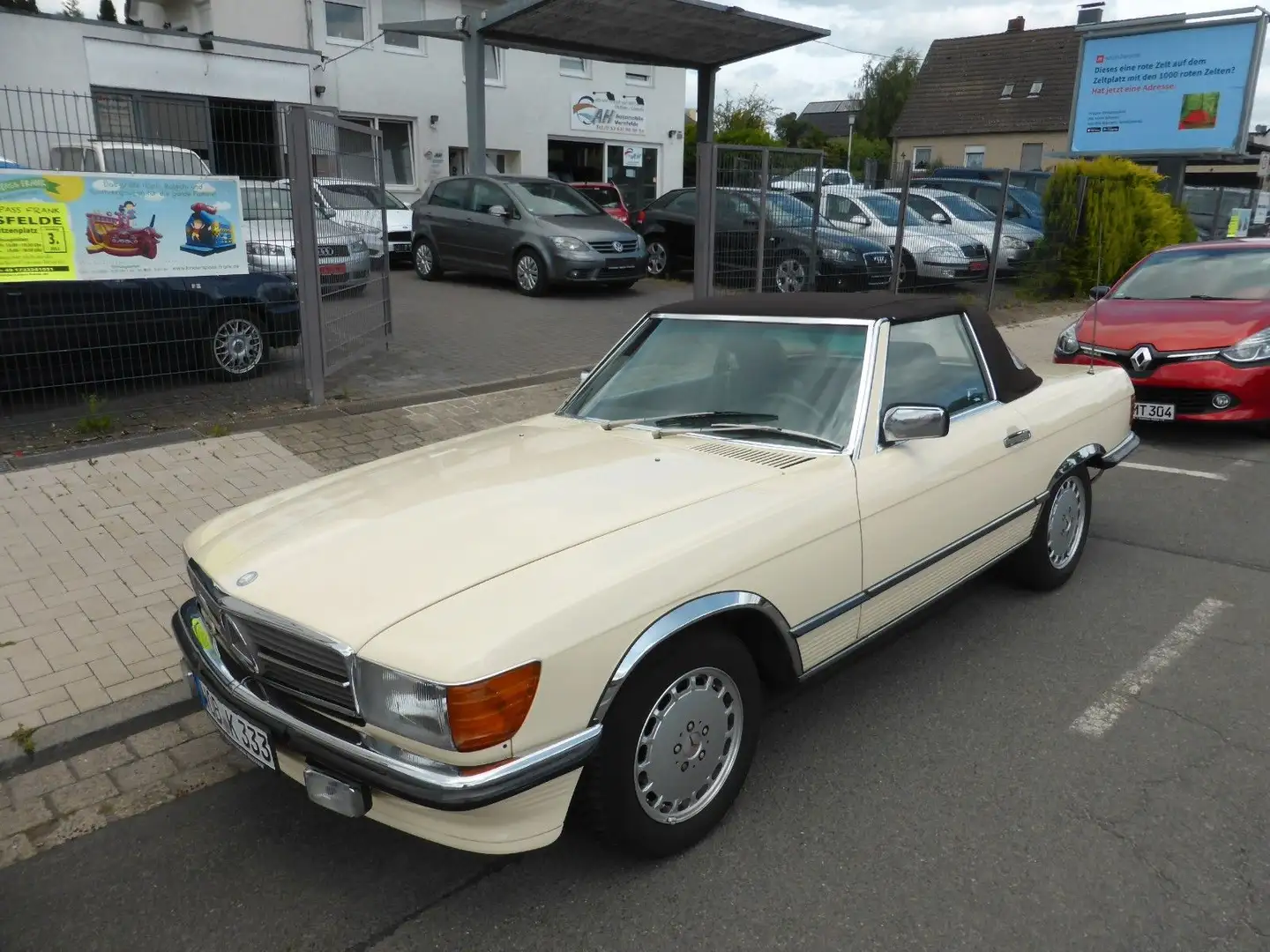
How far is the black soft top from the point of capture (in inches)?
155

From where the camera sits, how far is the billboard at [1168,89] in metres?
19.7

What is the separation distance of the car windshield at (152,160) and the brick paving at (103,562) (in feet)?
6.11

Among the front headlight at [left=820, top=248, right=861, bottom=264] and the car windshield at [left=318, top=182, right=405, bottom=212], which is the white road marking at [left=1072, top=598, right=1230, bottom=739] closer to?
the car windshield at [left=318, top=182, right=405, bottom=212]

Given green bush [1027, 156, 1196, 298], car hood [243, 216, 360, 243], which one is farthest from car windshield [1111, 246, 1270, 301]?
green bush [1027, 156, 1196, 298]

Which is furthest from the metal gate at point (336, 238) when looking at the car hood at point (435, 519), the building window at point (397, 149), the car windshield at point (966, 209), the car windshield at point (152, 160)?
the building window at point (397, 149)

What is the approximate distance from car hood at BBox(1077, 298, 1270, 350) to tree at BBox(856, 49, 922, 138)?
6182 cm

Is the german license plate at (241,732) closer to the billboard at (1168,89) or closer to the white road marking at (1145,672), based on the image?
the white road marking at (1145,672)

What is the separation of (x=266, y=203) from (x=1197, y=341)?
23.3 feet

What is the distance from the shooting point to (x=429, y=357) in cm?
979

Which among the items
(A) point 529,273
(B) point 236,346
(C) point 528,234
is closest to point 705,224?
(C) point 528,234

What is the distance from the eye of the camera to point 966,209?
16.6 m

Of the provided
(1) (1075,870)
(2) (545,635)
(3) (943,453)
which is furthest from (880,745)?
(2) (545,635)

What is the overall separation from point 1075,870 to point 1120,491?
14.7 feet

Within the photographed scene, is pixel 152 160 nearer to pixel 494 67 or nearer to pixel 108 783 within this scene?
pixel 108 783
